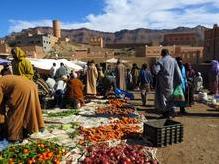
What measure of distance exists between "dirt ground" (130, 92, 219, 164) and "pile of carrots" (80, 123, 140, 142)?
1038mm

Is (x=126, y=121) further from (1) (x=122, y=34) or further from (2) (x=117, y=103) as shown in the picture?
(1) (x=122, y=34)

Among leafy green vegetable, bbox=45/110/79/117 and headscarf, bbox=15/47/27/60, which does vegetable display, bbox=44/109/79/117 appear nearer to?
leafy green vegetable, bbox=45/110/79/117

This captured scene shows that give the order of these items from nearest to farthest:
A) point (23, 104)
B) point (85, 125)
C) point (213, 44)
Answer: point (23, 104) → point (85, 125) → point (213, 44)

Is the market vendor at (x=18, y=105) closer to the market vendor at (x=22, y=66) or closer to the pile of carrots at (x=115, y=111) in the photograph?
the market vendor at (x=22, y=66)

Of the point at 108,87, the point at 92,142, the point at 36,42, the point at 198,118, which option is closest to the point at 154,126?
the point at 92,142

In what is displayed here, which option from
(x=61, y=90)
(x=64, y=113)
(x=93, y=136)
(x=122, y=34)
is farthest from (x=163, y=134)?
(x=122, y=34)

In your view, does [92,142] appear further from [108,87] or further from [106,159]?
[108,87]

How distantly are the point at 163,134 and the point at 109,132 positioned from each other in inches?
51.0

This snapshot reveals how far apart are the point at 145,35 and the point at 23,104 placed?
173 meters

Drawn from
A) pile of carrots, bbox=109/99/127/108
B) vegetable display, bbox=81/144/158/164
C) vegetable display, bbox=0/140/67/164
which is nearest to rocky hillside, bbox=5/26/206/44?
pile of carrots, bbox=109/99/127/108

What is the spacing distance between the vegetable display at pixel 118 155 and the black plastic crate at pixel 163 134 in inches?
18.4

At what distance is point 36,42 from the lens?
80.7 metres

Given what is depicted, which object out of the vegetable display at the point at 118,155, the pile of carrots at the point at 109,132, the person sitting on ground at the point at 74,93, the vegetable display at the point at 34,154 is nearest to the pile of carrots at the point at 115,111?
the person sitting on ground at the point at 74,93

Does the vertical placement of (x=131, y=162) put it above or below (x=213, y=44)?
below
